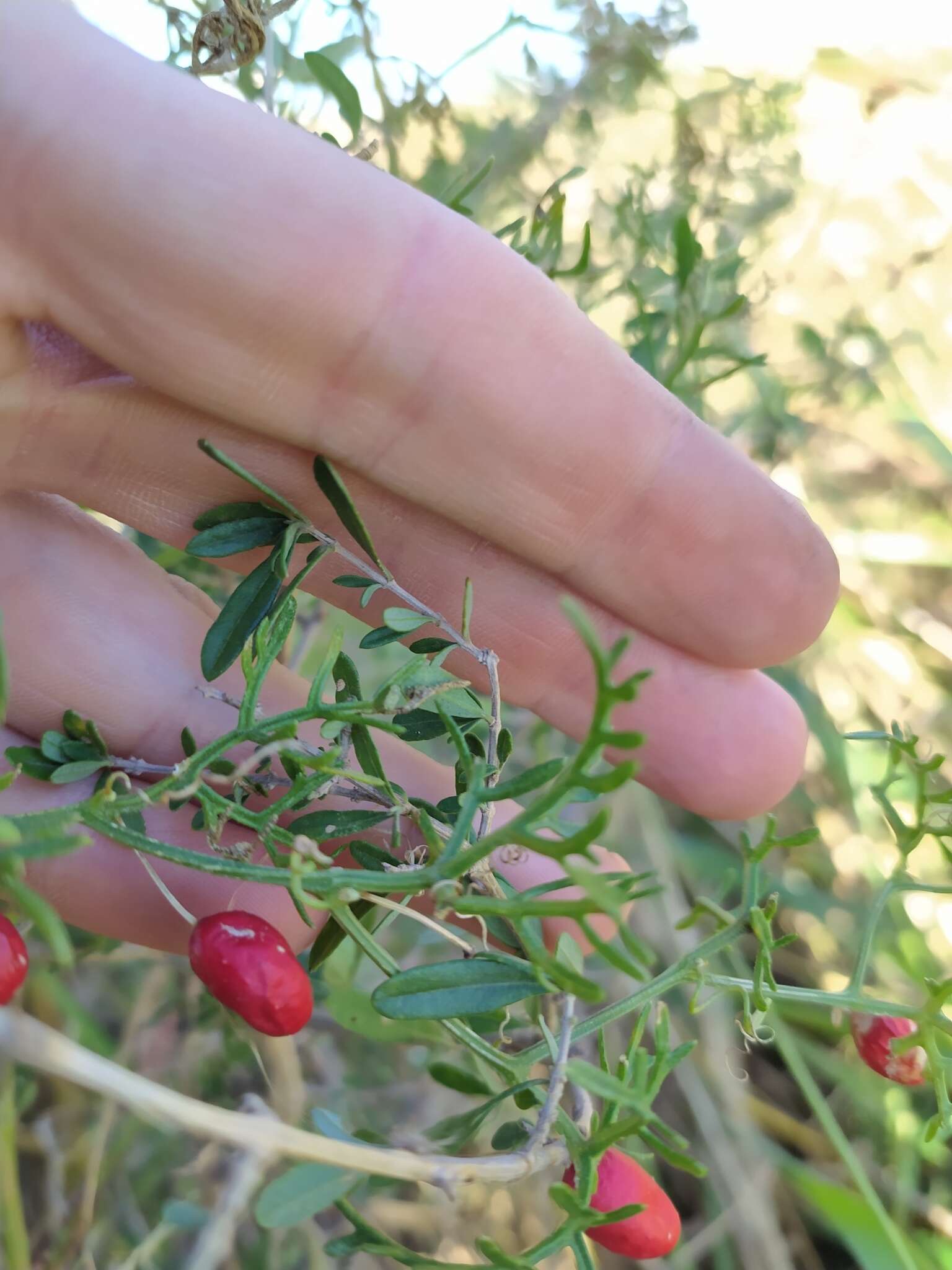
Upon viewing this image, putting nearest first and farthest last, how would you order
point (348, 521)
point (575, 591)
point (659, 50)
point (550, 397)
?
point (348, 521) → point (550, 397) → point (575, 591) → point (659, 50)

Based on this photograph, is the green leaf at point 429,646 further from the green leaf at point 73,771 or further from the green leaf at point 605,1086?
the green leaf at point 605,1086

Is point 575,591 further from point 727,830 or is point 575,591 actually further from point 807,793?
point 807,793

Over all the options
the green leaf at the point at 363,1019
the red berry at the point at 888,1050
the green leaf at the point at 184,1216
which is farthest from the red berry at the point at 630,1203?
the green leaf at the point at 184,1216

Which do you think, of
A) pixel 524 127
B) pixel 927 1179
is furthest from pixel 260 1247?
pixel 524 127

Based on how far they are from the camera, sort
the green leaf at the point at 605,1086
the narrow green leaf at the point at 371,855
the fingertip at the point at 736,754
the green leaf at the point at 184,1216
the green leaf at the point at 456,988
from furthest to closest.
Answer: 1. the fingertip at the point at 736,754
2. the green leaf at the point at 184,1216
3. the narrow green leaf at the point at 371,855
4. the green leaf at the point at 456,988
5. the green leaf at the point at 605,1086

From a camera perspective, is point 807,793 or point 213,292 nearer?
point 213,292

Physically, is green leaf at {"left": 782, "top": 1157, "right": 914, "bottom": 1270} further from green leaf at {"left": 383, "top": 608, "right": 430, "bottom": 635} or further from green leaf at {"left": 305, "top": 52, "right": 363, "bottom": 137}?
green leaf at {"left": 305, "top": 52, "right": 363, "bottom": 137}

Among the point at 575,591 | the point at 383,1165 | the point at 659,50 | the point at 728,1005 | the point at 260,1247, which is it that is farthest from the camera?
the point at 728,1005
